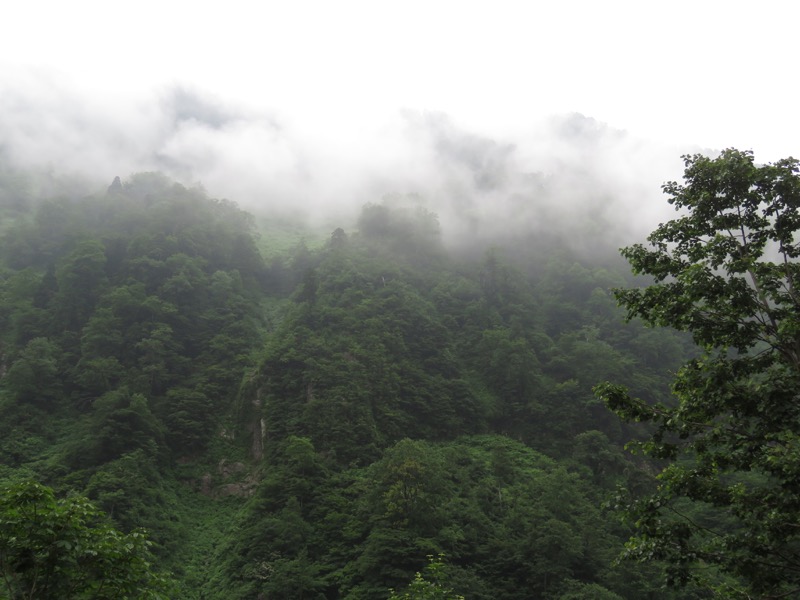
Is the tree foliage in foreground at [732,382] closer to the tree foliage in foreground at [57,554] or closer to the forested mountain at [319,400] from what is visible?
the tree foliage in foreground at [57,554]

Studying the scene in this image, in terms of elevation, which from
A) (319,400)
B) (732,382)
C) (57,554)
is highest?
(319,400)

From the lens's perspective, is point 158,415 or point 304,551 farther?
point 158,415

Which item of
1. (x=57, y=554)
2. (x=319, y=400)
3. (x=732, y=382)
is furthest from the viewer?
(x=319, y=400)

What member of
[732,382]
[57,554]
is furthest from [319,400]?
[732,382]

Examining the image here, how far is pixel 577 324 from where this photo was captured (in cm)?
7738

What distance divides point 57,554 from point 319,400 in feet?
134

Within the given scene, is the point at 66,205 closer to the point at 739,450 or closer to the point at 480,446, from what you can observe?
the point at 480,446

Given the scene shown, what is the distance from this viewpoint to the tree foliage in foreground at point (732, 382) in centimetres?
1018

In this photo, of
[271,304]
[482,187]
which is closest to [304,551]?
[271,304]

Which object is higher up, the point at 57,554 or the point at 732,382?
the point at 732,382

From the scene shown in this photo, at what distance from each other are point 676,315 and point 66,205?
332 ft

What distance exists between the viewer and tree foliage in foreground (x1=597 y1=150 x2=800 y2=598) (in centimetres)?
1018

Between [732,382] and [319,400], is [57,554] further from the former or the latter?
[319,400]

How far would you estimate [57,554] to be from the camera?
9.41 m
